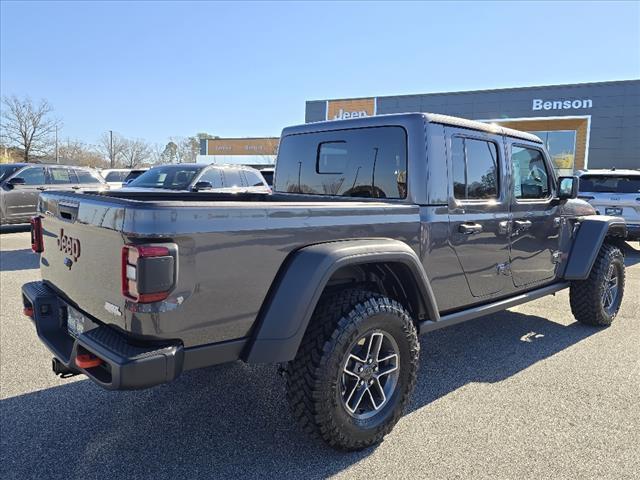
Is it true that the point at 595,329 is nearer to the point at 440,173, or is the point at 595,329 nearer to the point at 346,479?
the point at 440,173

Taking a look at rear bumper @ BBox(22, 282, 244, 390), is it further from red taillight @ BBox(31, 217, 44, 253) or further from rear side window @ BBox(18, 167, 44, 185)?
rear side window @ BBox(18, 167, 44, 185)

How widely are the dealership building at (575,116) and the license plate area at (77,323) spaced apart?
77.2ft

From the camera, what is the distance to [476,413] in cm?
321

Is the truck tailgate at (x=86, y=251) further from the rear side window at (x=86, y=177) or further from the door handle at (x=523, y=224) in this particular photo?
the rear side window at (x=86, y=177)

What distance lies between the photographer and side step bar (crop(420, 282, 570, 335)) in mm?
3238

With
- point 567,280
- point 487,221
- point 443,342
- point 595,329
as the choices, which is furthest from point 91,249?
point 595,329

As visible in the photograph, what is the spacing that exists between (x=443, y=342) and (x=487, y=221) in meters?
1.50

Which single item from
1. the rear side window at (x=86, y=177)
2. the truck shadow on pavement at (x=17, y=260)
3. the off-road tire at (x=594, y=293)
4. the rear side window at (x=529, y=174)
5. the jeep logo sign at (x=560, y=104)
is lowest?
the truck shadow on pavement at (x=17, y=260)

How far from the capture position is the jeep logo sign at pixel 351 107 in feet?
98.8

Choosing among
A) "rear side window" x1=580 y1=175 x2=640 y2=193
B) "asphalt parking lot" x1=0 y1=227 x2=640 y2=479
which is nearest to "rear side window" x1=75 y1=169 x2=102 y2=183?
"asphalt parking lot" x1=0 y1=227 x2=640 y2=479

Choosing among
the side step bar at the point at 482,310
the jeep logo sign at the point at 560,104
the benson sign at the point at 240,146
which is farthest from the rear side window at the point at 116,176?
the benson sign at the point at 240,146

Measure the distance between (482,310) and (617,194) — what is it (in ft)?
26.2

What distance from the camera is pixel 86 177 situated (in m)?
12.4

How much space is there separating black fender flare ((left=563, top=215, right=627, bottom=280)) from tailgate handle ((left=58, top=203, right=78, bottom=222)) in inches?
168
